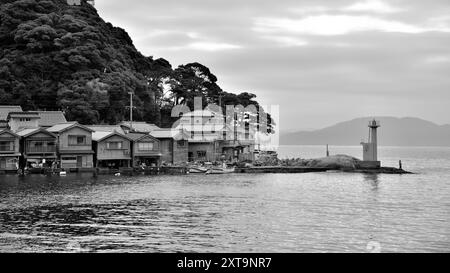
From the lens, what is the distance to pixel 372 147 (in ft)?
197

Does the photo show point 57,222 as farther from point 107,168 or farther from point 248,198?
point 107,168

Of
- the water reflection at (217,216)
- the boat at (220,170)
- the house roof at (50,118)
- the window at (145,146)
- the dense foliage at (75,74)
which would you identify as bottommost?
the water reflection at (217,216)

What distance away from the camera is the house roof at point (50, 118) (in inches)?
2356

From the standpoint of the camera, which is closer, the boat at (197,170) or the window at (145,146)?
the boat at (197,170)

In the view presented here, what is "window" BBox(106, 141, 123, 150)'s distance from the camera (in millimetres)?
57094

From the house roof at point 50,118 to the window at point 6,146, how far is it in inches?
281

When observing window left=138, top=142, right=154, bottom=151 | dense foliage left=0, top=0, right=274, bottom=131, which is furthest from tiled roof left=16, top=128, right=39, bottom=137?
window left=138, top=142, right=154, bottom=151

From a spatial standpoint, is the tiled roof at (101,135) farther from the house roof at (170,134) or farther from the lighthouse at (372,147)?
the lighthouse at (372,147)

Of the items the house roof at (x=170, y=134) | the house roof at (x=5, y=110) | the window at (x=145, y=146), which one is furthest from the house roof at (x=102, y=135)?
the house roof at (x=5, y=110)

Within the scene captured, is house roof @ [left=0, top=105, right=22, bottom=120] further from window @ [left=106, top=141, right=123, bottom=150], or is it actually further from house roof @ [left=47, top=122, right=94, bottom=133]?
window @ [left=106, top=141, right=123, bottom=150]

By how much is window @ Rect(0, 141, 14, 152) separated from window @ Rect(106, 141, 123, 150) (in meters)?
9.70

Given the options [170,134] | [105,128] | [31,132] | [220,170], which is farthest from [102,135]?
[220,170]

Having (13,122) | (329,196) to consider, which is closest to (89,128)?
(13,122)

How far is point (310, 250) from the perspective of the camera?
19750mm
